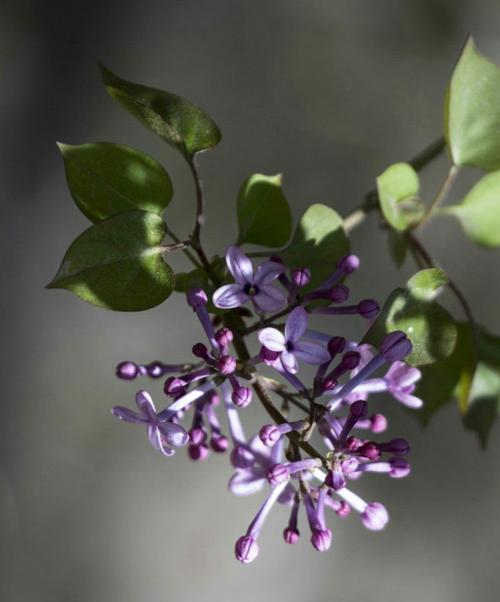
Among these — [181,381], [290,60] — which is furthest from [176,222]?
[181,381]

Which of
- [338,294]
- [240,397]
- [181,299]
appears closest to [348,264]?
[338,294]

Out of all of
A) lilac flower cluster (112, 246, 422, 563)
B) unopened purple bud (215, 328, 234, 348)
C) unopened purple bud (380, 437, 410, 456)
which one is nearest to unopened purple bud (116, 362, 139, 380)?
lilac flower cluster (112, 246, 422, 563)

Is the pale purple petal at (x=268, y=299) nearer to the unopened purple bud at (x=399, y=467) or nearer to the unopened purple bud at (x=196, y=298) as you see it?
the unopened purple bud at (x=196, y=298)

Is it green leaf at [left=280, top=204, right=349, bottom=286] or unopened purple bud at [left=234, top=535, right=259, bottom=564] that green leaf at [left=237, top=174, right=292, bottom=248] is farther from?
unopened purple bud at [left=234, top=535, right=259, bottom=564]

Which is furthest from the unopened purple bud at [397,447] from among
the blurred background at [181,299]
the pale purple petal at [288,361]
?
the blurred background at [181,299]

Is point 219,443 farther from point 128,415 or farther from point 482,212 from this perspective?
point 482,212

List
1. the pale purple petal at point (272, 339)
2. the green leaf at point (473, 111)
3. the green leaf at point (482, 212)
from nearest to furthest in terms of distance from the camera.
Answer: the pale purple petal at point (272, 339) < the green leaf at point (473, 111) < the green leaf at point (482, 212)

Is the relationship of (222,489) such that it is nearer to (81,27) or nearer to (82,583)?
(82,583)
